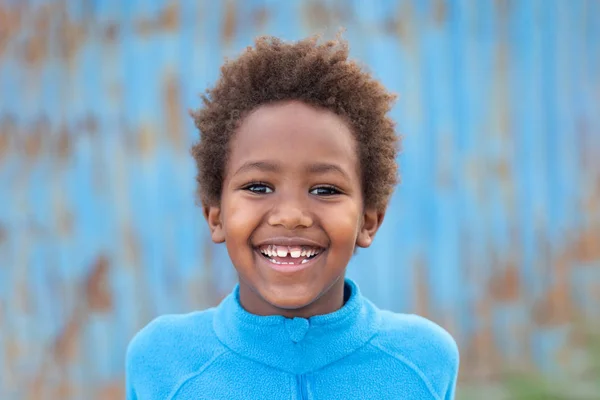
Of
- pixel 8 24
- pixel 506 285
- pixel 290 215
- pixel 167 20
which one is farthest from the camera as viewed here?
pixel 506 285

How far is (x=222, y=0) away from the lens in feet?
11.7

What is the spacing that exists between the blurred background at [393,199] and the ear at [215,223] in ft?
5.10

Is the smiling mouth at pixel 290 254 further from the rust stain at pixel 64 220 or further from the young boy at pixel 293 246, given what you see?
the rust stain at pixel 64 220

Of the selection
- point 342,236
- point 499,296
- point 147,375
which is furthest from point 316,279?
point 499,296

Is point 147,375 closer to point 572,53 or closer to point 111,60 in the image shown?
point 111,60

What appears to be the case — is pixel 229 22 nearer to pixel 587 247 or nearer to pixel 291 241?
pixel 291 241

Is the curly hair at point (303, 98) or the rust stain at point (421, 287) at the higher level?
the curly hair at point (303, 98)

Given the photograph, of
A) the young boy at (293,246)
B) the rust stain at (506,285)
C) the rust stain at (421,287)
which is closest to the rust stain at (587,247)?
the rust stain at (506,285)

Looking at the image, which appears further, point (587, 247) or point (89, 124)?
point (587, 247)

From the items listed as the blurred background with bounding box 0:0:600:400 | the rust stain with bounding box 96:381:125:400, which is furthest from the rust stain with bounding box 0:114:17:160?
the rust stain with bounding box 96:381:125:400

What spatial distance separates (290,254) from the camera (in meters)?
1.79

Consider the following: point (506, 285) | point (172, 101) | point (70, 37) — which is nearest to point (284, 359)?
point (172, 101)

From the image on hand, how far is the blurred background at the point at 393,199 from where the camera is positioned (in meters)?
3.48

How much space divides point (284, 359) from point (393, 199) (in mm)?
1998
